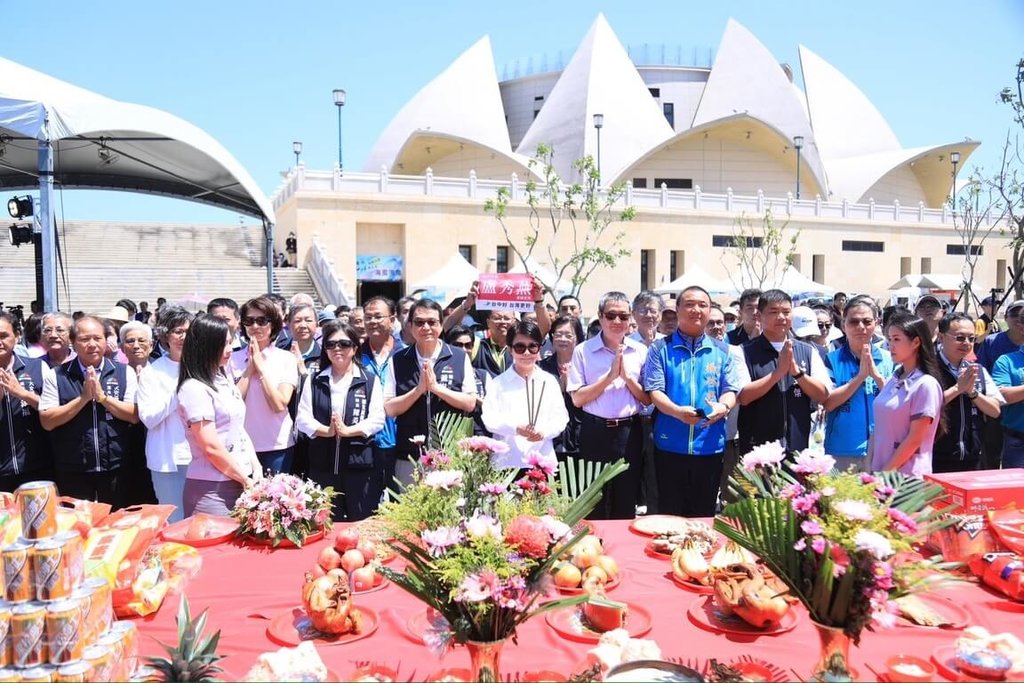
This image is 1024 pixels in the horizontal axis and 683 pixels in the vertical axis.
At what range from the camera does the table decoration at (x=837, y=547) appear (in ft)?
4.39

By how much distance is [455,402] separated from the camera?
12.4 feet

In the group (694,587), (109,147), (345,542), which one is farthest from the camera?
(109,147)

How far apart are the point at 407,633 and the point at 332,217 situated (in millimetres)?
22367

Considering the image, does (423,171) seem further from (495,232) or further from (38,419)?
(38,419)

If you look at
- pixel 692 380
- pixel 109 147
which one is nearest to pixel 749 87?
pixel 109 147

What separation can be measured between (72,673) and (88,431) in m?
2.82

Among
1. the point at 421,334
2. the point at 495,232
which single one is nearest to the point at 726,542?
the point at 421,334

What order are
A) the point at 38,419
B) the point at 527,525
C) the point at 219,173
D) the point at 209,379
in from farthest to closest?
the point at 219,173, the point at 38,419, the point at 209,379, the point at 527,525

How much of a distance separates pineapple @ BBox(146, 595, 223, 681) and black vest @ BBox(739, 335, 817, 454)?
A: 130 inches

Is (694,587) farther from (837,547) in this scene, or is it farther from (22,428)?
(22,428)

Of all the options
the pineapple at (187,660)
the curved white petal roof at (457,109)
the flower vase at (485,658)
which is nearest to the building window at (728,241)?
the curved white petal roof at (457,109)

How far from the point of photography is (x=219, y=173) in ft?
31.2

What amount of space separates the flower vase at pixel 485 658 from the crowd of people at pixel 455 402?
1805 millimetres

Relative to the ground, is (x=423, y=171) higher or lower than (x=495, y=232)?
higher
